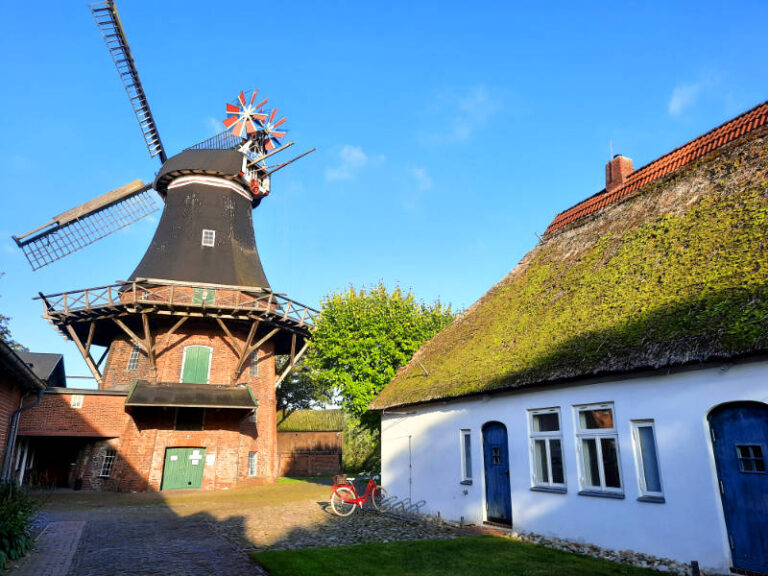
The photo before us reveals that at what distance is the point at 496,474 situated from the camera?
1077 centimetres

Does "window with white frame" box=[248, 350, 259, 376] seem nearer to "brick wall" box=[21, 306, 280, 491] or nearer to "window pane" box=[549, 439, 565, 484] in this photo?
"brick wall" box=[21, 306, 280, 491]

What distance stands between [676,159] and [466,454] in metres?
8.88

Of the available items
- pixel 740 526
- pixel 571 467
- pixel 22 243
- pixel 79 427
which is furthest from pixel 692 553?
pixel 22 243

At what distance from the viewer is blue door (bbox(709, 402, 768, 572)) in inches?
244

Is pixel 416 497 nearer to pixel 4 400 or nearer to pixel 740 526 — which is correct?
pixel 740 526

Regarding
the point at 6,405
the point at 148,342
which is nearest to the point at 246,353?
the point at 148,342

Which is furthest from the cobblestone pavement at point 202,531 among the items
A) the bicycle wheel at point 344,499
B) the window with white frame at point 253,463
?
the window with white frame at point 253,463

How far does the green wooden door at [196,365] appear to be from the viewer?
22234 millimetres

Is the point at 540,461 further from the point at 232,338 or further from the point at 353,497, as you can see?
the point at 232,338

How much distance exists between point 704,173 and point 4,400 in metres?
17.8

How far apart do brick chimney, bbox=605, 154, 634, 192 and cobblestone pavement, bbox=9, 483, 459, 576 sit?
10269 millimetres

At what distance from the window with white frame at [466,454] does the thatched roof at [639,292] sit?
115 centimetres

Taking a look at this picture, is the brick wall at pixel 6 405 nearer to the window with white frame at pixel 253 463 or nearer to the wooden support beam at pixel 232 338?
the wooden support beam at pixel 232 338

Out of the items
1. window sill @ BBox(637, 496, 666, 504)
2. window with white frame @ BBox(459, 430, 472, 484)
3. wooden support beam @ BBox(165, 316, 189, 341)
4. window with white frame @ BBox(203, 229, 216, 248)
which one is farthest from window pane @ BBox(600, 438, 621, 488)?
window with white frame @ BBox(203, 229, 216, 248)
